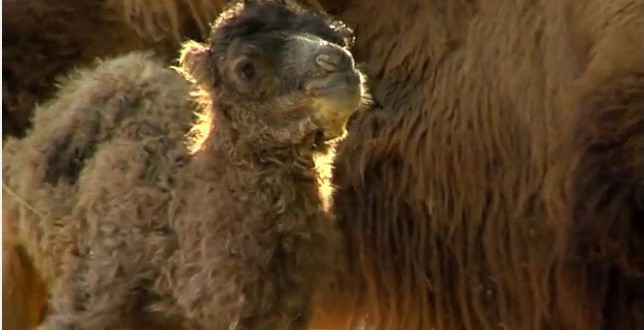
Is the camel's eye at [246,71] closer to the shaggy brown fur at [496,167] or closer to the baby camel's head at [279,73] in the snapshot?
the baby camel's head at [279,73]

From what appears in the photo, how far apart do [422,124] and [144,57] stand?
436mm

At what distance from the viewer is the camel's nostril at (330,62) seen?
1.47 metres

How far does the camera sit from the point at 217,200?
1544mm

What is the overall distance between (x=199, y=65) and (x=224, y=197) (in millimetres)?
150

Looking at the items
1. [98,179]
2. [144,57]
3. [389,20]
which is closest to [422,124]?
[389,20]

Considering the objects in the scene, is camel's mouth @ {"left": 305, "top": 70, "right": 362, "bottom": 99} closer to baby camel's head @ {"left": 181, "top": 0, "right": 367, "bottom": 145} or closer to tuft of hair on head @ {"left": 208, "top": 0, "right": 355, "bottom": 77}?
baby camel's head @ {"left": 181, "top": 0, "right": 367, "bottom": 145}

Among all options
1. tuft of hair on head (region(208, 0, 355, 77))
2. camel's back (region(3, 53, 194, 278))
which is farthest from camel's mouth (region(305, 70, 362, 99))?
camel's back (region(3, 53, 194, 278))

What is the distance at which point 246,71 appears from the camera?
1530mm

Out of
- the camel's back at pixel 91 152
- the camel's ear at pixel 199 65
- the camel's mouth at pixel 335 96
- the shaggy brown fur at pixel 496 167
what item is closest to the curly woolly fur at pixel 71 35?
the camel's back at pixel 91 152

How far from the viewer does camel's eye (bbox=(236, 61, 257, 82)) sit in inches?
60.0

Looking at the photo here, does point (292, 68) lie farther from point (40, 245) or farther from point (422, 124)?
point (422, 124)

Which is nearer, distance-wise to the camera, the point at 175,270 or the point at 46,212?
the point at 175,270

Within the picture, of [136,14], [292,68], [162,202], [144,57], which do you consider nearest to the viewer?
[292,68]

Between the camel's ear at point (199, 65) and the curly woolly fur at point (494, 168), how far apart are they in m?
0.57
